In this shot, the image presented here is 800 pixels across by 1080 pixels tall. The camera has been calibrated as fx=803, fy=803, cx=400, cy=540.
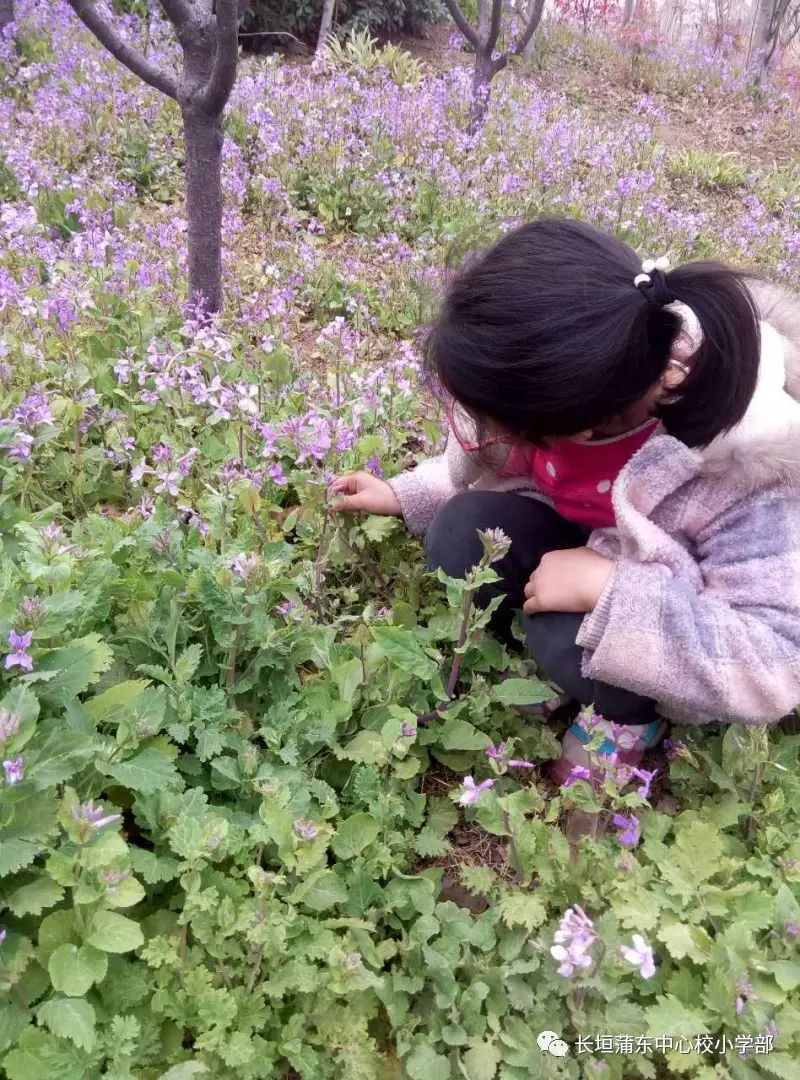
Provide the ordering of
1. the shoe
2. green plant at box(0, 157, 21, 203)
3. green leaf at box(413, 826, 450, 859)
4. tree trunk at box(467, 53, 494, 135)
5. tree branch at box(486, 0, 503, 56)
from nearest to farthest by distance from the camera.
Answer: green leaf at box(413, 826, 450, 859)
the shoe
green plant at box(0, 157, 21, 203)
tree branch at box(486, 0, 503, 56)
tree trunk at box(467, 53, 494, 135)

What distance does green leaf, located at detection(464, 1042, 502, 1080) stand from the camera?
59.4 inches

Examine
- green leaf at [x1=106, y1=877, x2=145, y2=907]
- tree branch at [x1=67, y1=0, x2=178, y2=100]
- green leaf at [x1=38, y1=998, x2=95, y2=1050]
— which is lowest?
green leaf at [x1=38, y1=998, x2=95, y2=1050]

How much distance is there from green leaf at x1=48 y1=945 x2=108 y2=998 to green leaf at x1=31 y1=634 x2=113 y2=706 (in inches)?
17.7

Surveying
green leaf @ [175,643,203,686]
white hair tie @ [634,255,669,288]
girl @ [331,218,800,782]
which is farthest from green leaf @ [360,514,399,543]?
white hair tie @ [634,255,669,288]

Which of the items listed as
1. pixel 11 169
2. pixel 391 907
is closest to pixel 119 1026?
pixel 391 907

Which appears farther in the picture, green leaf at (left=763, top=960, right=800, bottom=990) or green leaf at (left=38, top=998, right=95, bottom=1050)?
green leaf at (left=763, top=960, right=800, bottom=990)

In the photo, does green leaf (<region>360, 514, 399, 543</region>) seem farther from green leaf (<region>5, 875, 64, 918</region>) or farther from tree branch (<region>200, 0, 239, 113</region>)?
tree branch (<region>200, 0, 239, 113</region>)

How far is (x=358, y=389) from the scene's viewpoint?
279cm

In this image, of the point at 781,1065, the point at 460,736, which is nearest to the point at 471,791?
the point at 460,736

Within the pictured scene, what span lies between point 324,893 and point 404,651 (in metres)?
0.55

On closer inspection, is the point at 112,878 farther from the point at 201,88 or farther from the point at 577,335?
the point at 201,88

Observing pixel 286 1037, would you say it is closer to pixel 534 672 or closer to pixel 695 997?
pixel 695 997

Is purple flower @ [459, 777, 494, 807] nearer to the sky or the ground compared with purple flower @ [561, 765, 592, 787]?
nearer to the sky

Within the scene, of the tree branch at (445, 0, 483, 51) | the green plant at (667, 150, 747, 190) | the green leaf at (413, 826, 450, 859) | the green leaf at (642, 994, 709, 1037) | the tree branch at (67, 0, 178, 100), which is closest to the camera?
the green leaf at (642, 994, 709, 1037)
